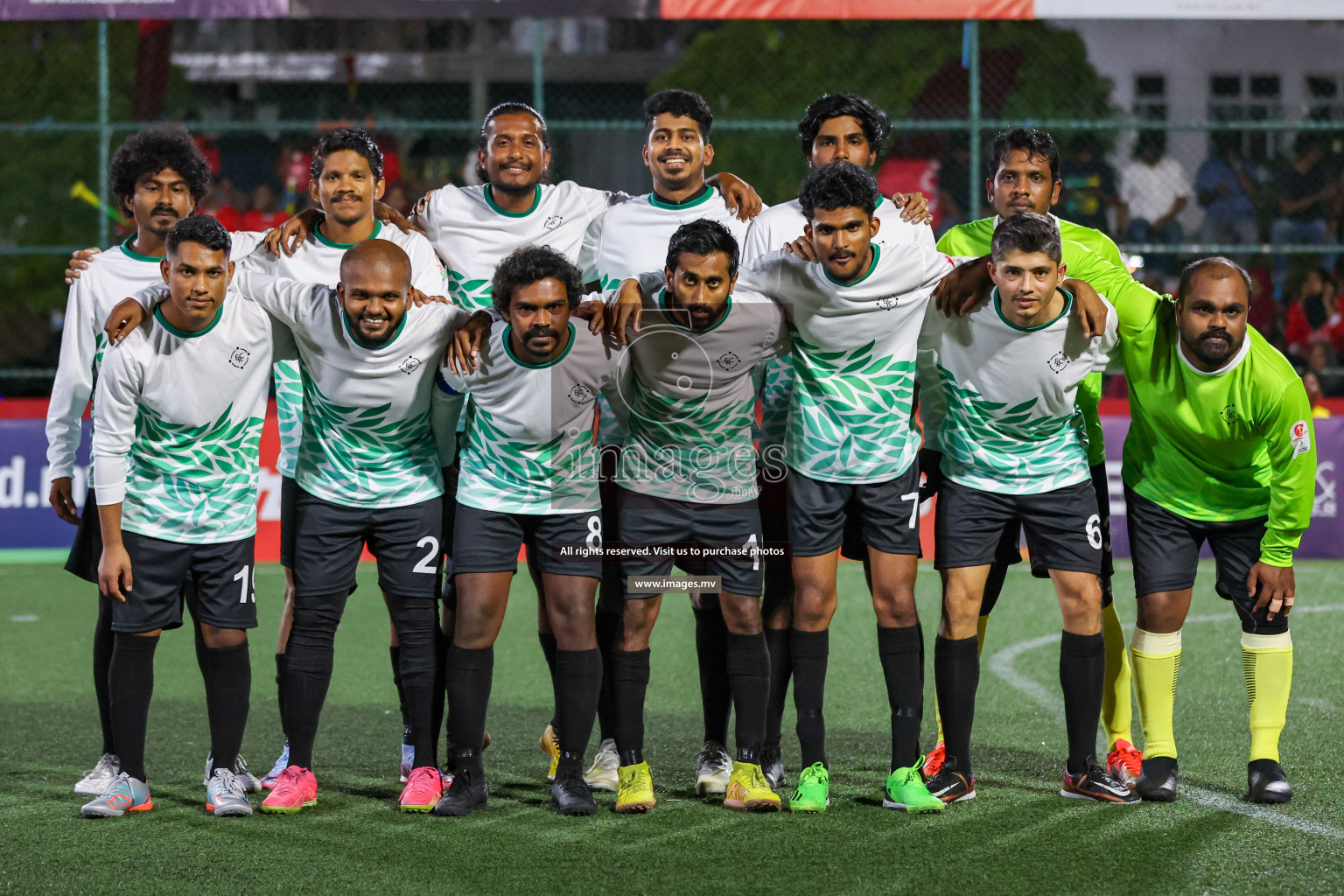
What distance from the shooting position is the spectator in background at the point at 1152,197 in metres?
15.0

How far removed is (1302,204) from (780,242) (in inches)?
447

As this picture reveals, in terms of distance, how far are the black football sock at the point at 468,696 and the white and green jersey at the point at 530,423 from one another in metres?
0.47

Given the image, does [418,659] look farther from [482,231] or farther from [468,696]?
[482,231]

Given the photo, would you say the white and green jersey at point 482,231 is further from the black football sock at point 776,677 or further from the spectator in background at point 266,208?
the spectator in background at point 266,208

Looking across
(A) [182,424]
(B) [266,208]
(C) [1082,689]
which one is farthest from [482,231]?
(B) [266,208]

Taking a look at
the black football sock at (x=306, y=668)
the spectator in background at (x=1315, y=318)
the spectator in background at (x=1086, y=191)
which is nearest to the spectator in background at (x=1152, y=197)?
the spectator in background at (x=1086, y=191)

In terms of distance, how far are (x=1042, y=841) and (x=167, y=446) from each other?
9.36 ft

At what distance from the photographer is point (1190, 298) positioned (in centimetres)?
448

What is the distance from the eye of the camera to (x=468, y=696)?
4.40 metres

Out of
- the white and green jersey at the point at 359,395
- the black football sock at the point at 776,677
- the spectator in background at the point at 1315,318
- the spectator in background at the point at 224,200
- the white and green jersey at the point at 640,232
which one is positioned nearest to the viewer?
the white and green jersey at the point at 359,395

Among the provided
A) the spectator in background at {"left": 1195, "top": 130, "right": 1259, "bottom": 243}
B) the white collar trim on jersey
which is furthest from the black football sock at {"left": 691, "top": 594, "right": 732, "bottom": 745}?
the spectator in background at {"left": 1195, "top": 130, "right": 1259, "bottom": 243}

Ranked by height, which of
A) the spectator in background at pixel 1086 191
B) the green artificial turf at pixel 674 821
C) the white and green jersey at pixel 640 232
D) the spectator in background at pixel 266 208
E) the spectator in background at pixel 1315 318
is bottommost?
the green artificial turf at pixel 674 821

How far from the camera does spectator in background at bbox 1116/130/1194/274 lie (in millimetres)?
14977

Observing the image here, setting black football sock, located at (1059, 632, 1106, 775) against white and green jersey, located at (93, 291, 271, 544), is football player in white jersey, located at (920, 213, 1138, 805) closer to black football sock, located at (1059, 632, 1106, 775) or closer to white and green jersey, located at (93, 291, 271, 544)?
black football sock, located at (1059, 632, 1106, 775)
